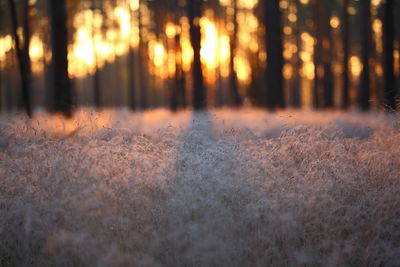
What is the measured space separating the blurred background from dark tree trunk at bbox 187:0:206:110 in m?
0.04

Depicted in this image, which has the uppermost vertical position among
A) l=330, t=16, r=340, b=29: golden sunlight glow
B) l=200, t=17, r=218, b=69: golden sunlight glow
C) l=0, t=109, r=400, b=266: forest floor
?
l=330, t=16, r=340, b=29: golden sunlight glow

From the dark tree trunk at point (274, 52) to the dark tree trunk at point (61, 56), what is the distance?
Result: 708cm

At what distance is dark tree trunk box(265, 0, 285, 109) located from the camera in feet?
45.7

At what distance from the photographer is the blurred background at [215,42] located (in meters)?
14.0

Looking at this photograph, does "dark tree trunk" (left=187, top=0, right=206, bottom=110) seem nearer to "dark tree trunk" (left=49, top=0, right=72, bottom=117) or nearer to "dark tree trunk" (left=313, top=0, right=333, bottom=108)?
"dark tree trunk" (left=49, top=0, right=72, bottom=117)

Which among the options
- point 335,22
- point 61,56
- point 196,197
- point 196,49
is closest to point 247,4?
point 335,22

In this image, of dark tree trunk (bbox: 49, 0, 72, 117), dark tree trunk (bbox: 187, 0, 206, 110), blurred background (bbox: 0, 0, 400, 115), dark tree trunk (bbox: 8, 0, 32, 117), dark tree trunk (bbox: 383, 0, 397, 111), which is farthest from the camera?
dark tree trunk (bbox: 187, 0, 206, 110)

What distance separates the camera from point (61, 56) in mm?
11023

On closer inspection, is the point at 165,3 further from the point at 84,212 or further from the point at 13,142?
the point at 84,212

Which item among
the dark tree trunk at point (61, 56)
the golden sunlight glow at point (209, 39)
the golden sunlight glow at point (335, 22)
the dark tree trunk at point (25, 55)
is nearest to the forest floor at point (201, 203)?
the dark tree trunk at point (61, 56)

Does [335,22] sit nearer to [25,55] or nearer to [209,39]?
[209,39]

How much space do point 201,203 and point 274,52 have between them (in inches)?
398

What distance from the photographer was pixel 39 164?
18.8 ft

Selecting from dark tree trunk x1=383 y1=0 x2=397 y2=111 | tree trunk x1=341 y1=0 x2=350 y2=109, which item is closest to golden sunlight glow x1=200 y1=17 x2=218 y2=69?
tree trunk x1=341 y1=0 x2=350 y2=109
